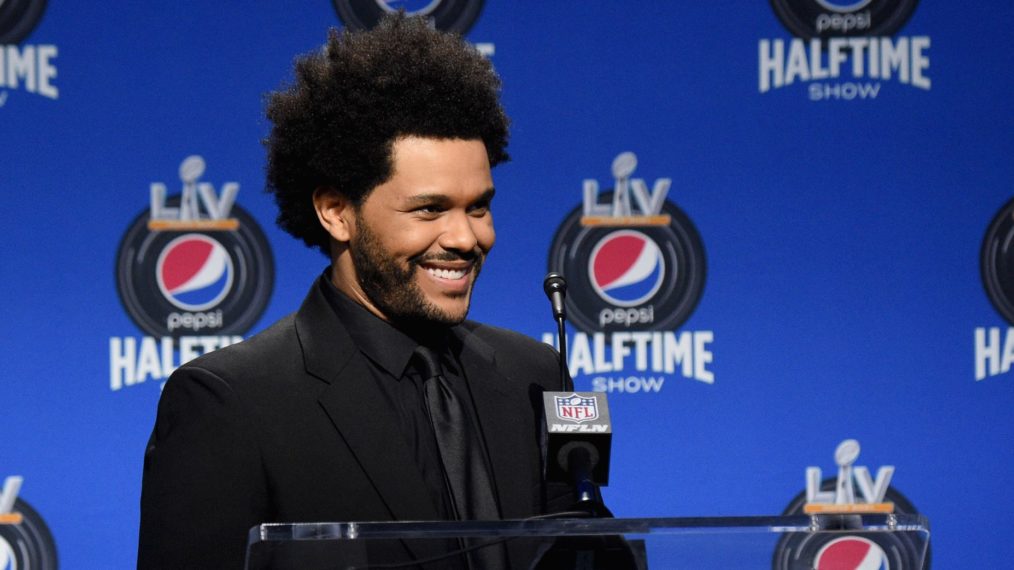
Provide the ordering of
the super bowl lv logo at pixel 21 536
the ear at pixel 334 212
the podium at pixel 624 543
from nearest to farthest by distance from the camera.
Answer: the podium at pixel 624 543 < the ear at pixel 334 212 < the super bowl lv logo at pixel 21 536

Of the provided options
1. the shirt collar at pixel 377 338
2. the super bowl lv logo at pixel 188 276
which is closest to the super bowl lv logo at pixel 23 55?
the super bowl lv logo at pixel 188 276

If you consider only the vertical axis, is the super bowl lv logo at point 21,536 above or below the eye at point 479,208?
below

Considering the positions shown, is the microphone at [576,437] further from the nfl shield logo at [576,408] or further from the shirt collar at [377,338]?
the shirt collar at [377,338]

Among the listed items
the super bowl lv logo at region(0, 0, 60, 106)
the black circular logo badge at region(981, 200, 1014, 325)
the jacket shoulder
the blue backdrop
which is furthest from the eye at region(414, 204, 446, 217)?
the black circular logo badge at region(981, 200, 1014, 325)

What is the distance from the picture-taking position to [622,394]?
8.06 ft

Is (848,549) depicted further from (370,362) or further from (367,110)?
(367,110)

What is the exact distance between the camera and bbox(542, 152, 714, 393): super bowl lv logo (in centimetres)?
246

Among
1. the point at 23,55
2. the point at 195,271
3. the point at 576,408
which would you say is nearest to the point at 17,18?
the point at 23,55

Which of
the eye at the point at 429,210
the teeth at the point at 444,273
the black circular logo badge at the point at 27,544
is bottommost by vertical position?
the black circular logo badge at the point at 27,544

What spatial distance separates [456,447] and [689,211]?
1.29 meters

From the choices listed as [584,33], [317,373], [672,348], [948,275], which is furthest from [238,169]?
[948,275]

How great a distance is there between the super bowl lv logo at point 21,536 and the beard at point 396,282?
1.31 metres

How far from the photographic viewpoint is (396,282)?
1.34 metres

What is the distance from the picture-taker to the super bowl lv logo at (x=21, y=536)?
2354mm
